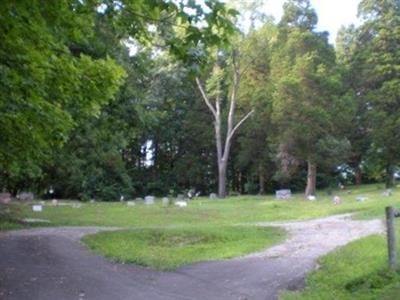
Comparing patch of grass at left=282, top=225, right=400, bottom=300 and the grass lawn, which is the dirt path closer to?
patch of grass at left=282, top=225, right=400, bottom=300

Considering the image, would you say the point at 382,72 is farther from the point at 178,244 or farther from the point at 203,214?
the point at 178,244

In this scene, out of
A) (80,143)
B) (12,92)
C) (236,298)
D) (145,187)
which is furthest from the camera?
(145,187)

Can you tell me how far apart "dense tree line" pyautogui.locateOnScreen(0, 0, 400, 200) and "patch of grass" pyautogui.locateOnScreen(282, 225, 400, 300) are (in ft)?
12.8

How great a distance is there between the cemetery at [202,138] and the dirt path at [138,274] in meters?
0.05

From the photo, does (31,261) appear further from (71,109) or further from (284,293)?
(284,293)

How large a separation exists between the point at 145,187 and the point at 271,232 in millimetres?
35708

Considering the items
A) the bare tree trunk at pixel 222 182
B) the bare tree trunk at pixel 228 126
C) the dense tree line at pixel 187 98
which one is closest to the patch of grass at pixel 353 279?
the dense tree line at pixel 187 98

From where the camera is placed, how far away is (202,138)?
52.6 meters

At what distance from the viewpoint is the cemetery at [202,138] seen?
568 centimetres

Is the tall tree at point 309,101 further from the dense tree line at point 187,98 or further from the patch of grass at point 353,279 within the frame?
the patch of grass at point 353,279

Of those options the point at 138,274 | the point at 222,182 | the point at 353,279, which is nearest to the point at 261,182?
the point at 222,182

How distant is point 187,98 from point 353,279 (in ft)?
150

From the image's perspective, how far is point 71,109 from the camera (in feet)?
36.3

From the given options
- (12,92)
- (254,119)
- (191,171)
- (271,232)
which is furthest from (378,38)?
(12,92)
